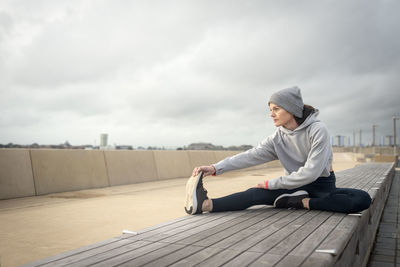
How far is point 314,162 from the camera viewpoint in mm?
3158

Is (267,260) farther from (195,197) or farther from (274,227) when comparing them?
(195,197)

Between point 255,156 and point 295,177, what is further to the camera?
point 255,156

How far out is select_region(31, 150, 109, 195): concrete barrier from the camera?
265 inches

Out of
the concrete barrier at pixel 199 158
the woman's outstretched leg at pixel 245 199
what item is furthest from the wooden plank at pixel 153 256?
the concrete barrier at pixel 199 158

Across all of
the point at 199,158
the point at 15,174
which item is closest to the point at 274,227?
the point at 15,174

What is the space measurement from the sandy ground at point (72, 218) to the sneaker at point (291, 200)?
166cm

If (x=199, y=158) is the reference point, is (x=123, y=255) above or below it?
above

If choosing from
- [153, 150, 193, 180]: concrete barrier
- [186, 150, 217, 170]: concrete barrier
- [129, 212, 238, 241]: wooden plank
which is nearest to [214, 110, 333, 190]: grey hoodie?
[129, 212, 238, 241]: wooden plank

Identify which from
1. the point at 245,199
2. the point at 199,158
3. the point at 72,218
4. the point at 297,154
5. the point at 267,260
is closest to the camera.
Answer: the point at 267,260

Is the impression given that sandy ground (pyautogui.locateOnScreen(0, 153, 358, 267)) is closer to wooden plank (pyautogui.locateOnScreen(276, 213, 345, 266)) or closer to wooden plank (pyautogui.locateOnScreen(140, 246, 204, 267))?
wooden plank (pyautogui.locateOnScreen(140, 246, 204, 267))

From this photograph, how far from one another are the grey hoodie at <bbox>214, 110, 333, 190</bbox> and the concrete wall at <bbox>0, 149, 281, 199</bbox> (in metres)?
4.34

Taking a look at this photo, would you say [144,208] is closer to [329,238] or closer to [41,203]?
[41,203]

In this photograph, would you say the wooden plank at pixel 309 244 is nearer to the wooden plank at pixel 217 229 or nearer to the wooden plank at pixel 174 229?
the wooden plank at pixel 217 229

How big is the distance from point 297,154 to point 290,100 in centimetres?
57
